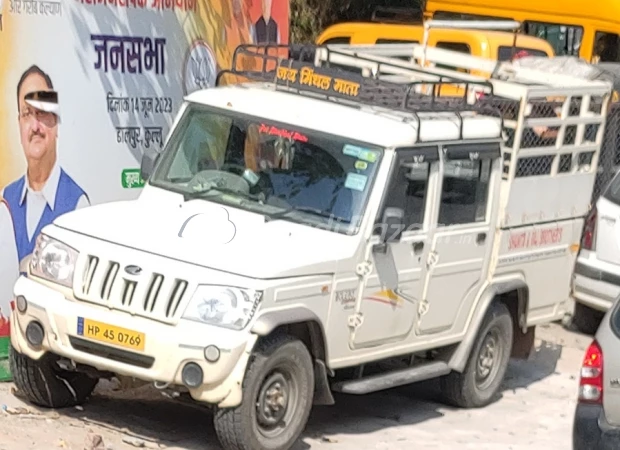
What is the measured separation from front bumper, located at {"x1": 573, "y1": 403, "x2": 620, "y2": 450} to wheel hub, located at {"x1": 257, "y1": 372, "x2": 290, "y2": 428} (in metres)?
1.80

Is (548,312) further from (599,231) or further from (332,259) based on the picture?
(332,259)

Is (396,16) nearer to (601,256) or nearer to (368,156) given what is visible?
(601,256)

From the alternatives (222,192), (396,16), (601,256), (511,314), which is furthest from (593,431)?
(396,16)

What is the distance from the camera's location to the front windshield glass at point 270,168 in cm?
835

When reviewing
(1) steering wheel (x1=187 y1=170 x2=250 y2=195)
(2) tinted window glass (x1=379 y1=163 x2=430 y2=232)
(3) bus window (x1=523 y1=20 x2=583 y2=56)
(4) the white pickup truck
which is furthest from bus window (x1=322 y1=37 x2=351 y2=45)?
(1) steering wheel (x1=187 y1=170 x2=250 y2=195)

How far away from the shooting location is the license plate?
751cm

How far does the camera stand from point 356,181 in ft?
27.5

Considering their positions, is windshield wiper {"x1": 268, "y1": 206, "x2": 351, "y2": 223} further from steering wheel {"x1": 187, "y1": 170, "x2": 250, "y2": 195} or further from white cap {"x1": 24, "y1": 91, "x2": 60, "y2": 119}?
white cap {"x1": 24, "y1": 91, "x2": 60, "y2": 119}

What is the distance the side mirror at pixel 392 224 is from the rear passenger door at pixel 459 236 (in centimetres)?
52

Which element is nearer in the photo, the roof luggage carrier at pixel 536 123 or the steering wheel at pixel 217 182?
the steering wheel at pixel 217 182

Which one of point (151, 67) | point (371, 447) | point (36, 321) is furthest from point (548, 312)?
point (36, 321)

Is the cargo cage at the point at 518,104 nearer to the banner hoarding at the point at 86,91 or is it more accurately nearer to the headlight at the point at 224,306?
the banner hoarding at the point at 86,91

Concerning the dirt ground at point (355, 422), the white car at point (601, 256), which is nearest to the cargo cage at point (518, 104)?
the white car at point (601, 256)

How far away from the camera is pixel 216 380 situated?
7.38 metres
